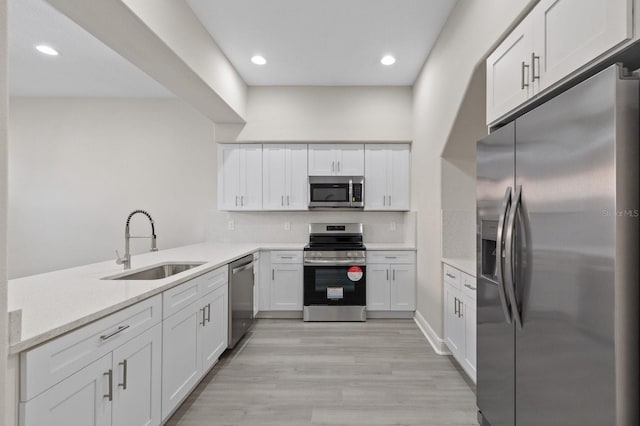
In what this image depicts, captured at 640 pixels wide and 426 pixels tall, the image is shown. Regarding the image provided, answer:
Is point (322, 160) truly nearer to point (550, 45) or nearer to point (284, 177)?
Result: point (284, 177)

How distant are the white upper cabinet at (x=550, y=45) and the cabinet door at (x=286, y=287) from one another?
2.97m

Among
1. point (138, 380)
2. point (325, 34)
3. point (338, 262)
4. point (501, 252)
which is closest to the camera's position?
point (501, 252)

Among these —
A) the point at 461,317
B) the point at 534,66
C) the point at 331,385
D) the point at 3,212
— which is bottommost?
the point at 331,385

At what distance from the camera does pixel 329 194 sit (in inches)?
180

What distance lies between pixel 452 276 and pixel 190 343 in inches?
85.4

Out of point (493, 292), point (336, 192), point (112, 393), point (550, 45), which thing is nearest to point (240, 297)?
point (336, 192)

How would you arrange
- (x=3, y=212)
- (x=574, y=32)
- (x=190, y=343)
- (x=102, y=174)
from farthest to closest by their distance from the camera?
1. (x=102, y=174)
2. (x=190, y=343)
3. (x=574, y=32)
4. (x=3, y=212)

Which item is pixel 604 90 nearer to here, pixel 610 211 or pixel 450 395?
pixel 610 211

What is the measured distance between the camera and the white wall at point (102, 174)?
15.9 feet

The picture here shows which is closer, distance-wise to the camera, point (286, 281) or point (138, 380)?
point (138, 380)

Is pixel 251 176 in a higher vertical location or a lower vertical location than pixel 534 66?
lower

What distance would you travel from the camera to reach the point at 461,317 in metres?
2.73

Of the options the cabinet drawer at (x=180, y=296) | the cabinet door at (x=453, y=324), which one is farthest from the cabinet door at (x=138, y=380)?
the cabinet door at (x=453, y=324)

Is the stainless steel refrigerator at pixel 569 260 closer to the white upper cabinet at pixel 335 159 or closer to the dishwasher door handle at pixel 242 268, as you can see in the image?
the dishwasher door handle at pixel 242 268
